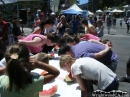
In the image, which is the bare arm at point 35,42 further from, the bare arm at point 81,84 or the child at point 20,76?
the child at point 20,76

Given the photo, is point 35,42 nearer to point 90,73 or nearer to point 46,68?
point 90,73

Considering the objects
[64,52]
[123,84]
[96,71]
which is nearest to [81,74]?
[96,71]

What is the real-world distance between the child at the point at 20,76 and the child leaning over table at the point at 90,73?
23.5 inches

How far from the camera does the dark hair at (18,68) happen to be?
5.25 feet

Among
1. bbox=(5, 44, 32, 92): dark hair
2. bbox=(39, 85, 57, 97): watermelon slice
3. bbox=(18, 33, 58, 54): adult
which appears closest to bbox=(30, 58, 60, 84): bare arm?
bbox=(5, 44, 32, 92): dark hair

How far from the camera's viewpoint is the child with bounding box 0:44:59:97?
63.3 inches

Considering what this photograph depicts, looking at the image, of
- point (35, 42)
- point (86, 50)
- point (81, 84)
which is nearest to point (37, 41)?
point (35, 42)

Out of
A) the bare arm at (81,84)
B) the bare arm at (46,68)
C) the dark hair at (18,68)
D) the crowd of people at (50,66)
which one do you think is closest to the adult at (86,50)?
the crowd of people at (50,66)

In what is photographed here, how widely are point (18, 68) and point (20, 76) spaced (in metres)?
0.07

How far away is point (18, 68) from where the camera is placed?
160 cm

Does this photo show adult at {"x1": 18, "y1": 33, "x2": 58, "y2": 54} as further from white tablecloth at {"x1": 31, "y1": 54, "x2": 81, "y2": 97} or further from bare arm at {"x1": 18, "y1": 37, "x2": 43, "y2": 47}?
white tablecloth at {"x1": 31, "y1": 54, "x2": 81, "y2": 97}

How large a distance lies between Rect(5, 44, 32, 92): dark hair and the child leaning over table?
30.7 inches

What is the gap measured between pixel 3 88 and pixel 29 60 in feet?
1.00

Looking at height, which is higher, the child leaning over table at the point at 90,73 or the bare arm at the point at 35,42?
the bare arm at the point at 35,42
